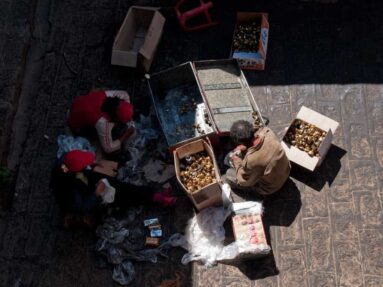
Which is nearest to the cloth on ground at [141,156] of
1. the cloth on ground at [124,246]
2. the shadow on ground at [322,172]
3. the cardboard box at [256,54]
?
the cloth on ground at [124,246]

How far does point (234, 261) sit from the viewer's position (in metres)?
5.95

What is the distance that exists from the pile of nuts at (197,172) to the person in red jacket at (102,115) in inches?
37.8

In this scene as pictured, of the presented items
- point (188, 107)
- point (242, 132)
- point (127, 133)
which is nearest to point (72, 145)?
point (127, 133)

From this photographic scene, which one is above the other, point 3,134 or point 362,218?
point 3,134

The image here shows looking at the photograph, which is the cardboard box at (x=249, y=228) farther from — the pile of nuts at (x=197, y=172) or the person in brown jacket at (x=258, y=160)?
the pile of nuts at (x=197, y=172)

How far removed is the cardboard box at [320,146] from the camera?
6.15 m

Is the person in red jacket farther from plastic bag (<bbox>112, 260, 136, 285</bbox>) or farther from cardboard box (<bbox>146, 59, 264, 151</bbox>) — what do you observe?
plastic bag (<bbox>112, 260, 136, 285</bbox>)

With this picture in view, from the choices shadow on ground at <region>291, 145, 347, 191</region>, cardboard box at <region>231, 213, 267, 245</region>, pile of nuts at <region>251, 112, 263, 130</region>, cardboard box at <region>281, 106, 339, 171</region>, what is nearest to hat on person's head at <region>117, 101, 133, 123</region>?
pile of nuts at <region>251, 112, 263, 130</region>

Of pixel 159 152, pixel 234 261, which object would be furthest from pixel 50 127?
pixel 234 261

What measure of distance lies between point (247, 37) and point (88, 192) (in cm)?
322

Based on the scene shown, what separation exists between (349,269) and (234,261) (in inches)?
53.4

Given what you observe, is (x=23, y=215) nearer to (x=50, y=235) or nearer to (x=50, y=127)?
(x=50, y=235)

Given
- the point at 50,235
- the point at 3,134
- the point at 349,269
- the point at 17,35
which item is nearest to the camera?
the point at 349,269

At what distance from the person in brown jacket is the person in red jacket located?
1449 mm
